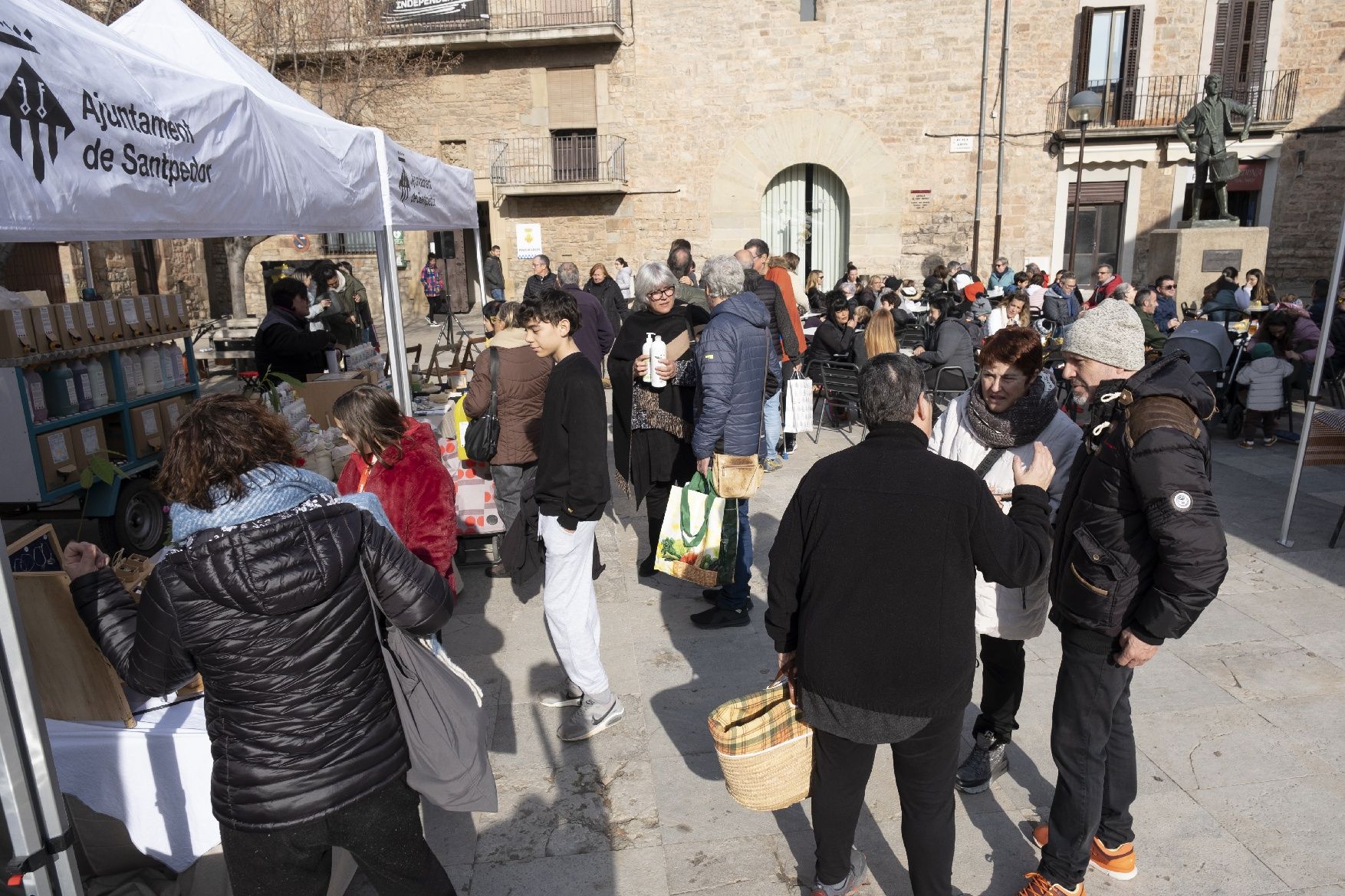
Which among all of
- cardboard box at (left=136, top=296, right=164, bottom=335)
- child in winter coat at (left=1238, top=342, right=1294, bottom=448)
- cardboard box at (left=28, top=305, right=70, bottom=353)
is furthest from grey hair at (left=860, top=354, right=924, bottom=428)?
child in winter coat at (left=1238, top=342, right=1294, bottom=448)

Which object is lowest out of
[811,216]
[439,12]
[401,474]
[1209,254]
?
[401,474]

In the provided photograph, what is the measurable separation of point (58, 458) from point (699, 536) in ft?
11.6

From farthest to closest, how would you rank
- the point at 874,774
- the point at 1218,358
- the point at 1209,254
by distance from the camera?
the point at 1209,254
the point at 1218,358
the point at 874,774

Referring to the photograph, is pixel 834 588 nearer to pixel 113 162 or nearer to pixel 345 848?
pixel 345 848

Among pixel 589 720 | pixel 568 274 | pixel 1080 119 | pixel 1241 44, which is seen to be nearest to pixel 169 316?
pixel 589 720

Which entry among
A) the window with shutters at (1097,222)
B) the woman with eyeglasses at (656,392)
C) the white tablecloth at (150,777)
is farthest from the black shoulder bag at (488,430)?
the window with shutters at (1097,222)

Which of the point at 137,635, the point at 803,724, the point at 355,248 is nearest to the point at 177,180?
the point at 137,635

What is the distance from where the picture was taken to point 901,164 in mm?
18516

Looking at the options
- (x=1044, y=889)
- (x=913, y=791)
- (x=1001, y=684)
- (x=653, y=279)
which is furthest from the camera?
(x=653, y=279)

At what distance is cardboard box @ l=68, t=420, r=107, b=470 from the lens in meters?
4.99

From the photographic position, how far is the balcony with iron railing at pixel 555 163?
19.1m

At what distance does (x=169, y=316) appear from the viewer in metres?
5.84

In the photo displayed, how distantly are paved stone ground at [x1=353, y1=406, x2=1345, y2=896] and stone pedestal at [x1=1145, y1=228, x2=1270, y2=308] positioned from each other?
9295 mm

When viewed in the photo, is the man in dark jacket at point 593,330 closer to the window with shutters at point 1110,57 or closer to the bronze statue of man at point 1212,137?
the bronze statue of man at point 1212,137
